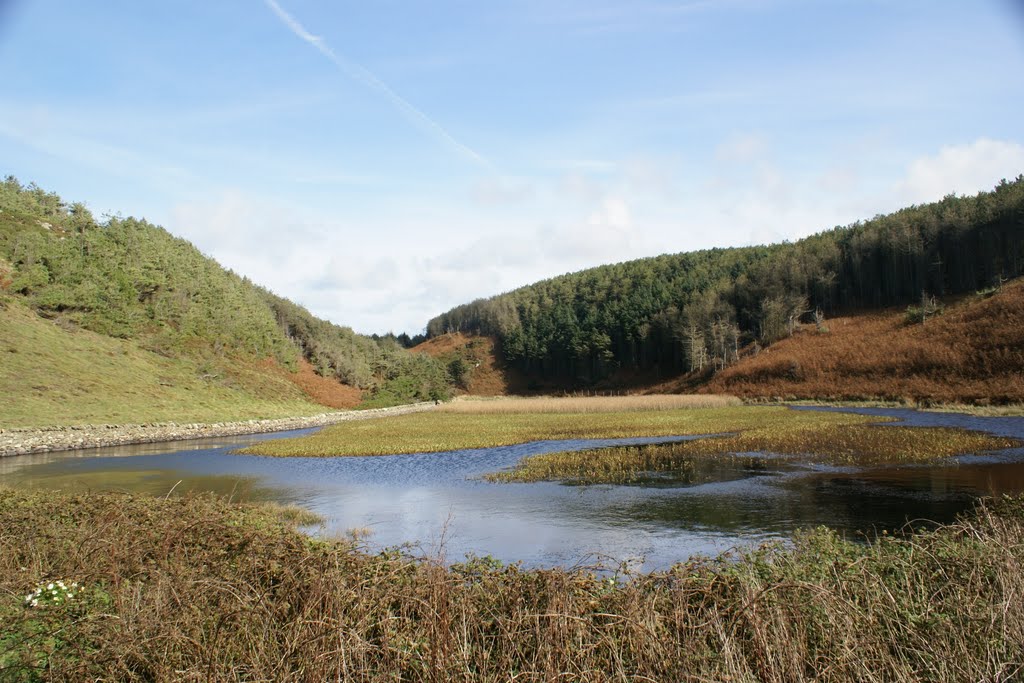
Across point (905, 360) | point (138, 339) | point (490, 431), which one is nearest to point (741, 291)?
point (905, 360)

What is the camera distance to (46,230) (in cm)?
6575

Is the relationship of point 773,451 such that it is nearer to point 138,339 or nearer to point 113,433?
point 113,433

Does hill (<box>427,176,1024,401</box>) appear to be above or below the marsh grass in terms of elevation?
above

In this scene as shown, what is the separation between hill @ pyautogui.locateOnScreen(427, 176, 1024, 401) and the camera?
268 ft

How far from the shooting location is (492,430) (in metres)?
47.3

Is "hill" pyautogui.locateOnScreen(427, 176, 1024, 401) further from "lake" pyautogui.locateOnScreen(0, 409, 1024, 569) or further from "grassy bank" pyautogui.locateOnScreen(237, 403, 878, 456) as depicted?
"lake" pyautogui.locateOnScreen(0, 409, 1024, 569)

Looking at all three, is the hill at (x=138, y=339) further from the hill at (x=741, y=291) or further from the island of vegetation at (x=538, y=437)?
the hill at (x=741, y=291)

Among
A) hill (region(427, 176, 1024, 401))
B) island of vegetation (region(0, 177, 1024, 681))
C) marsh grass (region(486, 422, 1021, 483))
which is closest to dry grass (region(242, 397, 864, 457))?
island of vegetation (region(0, 177, 1024, 681))

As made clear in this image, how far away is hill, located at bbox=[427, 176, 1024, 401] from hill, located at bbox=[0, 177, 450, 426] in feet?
141

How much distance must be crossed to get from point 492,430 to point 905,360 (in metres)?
44.1

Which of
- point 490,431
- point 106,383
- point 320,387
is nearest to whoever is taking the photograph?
point 490,431

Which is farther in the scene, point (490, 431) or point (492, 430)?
point (492, 430)

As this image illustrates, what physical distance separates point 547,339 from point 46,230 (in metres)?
94.5

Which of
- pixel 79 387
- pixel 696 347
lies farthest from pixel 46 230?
pixel 696 347
